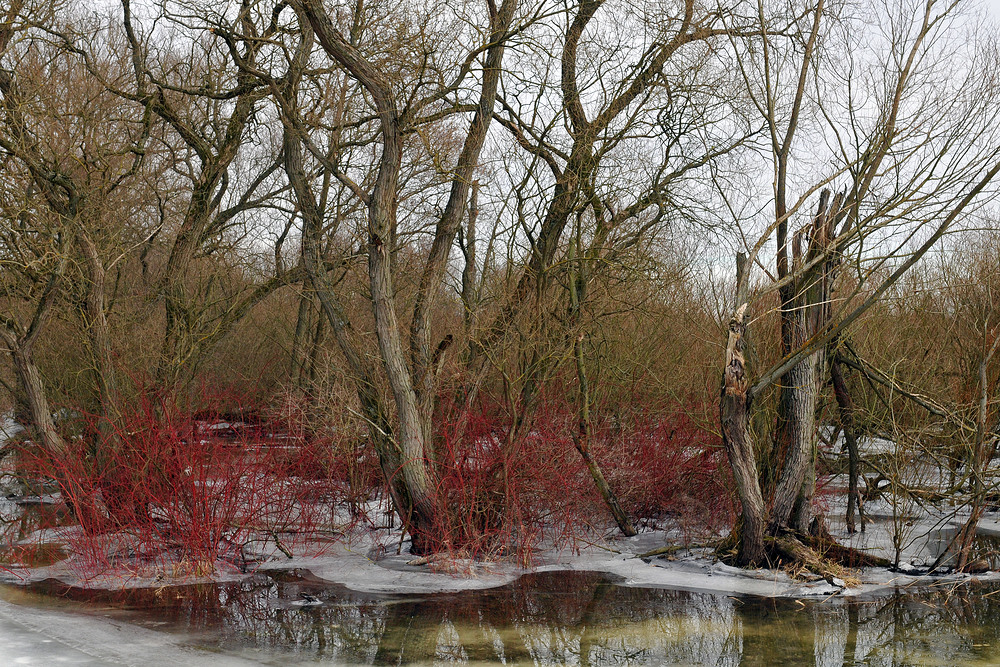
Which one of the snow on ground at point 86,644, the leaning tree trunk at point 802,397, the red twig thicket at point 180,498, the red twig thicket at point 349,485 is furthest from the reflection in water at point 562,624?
the leaning tree trunk at point 802,397

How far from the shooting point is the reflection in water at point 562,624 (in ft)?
22.1

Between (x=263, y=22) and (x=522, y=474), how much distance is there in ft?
24.8

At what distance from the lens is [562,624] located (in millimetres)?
7605

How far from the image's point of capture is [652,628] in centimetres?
742

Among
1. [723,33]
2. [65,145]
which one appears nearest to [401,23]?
[723,33]

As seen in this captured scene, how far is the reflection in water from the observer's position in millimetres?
6723

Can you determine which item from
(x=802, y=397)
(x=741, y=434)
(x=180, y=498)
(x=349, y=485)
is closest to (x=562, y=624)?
(x=741, y=434)

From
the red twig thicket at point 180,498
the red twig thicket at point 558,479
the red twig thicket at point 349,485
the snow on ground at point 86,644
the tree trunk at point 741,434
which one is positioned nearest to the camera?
the snow on ground at point 86,644

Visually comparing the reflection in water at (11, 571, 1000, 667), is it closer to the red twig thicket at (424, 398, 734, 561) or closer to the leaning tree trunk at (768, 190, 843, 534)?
the red twig thicket at (424, 398, 734, 561)

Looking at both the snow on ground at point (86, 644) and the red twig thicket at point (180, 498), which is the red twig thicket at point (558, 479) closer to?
the red twig thicket at point (180, 498)

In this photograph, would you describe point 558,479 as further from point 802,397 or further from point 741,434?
point 802,397

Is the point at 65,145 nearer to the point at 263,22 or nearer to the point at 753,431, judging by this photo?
the point at 263,22

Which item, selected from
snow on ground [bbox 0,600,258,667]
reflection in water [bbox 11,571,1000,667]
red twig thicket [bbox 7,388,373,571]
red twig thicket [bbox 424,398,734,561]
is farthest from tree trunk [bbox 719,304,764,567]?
snow on ground [bbox 0,600,258,667]

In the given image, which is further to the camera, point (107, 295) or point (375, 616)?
point (107, 295)
